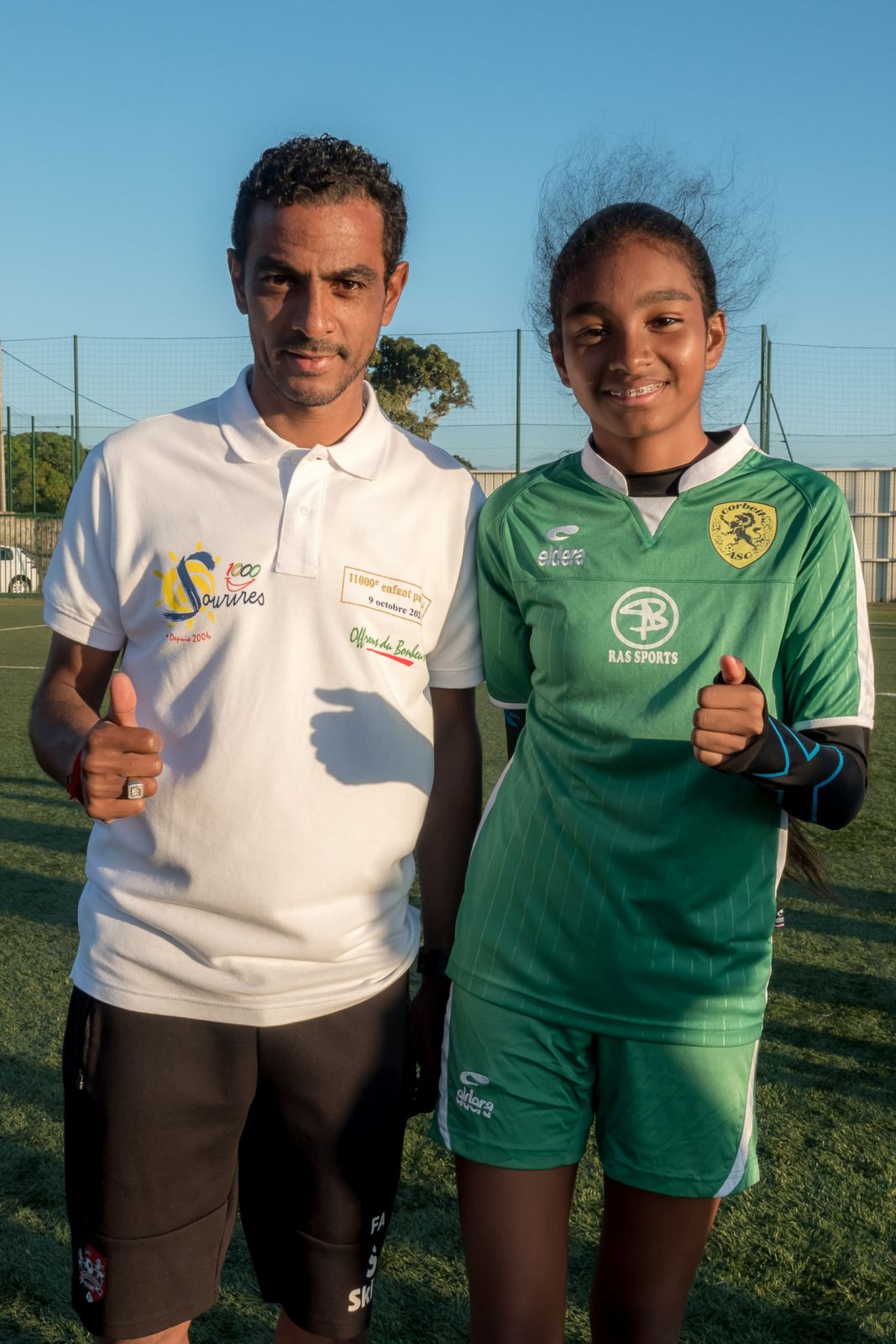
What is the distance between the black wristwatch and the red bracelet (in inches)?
28.2

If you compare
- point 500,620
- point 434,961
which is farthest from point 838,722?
point 434,961

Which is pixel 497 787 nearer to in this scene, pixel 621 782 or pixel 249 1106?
pixel 621 782

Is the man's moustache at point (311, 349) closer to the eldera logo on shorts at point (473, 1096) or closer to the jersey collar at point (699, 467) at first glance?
the jersey collar at point (699, 467)

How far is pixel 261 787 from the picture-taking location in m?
1.96

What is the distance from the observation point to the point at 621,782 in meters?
2.01

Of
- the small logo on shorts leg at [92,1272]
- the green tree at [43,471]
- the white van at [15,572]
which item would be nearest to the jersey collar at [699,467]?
the small logo on shorts leg at [92,1272]

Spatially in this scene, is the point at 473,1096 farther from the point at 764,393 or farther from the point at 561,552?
the point at 764,393

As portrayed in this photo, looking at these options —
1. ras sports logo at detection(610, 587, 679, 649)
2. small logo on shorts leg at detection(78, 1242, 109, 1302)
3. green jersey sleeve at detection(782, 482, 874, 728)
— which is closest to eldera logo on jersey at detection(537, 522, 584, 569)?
ras sports logo at detection(610, 587, 679, 649)

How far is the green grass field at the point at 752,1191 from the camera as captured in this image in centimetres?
269

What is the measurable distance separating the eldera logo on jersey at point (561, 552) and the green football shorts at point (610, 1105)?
2.46 ft

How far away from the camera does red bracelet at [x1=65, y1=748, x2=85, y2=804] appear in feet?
6.19

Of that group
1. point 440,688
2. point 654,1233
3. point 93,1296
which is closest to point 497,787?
point 440,688

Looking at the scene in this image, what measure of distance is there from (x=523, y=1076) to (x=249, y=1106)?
1.51 ft

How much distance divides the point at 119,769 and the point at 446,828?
703 mm
